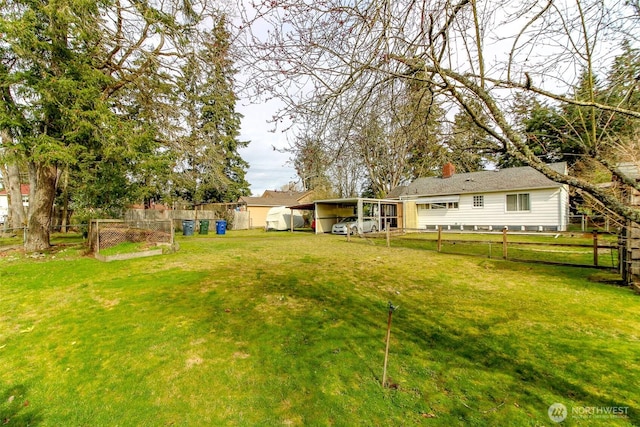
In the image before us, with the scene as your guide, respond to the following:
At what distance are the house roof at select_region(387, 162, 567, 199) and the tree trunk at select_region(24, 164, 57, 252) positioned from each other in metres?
20.0

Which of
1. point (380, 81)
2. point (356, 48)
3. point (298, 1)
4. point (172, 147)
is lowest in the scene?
point (380, 81)

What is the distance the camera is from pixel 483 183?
1792 cm

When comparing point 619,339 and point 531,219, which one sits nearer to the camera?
point 619,339

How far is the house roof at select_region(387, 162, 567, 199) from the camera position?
15969 mm

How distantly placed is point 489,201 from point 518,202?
1.53m

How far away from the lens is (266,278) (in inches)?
252

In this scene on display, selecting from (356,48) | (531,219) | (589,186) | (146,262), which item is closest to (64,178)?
(146,262)

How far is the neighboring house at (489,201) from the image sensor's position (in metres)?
15.3

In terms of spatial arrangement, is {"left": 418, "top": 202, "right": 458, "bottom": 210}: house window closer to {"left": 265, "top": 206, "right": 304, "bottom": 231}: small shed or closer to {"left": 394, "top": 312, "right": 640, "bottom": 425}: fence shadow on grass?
{"left": 265, "top": 206, "right": 304, "bottom": 231}: small shed

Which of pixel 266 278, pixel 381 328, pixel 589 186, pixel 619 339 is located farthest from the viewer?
pixel 266 278

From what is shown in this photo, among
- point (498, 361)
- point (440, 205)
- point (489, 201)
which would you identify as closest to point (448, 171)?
point (440, 205)

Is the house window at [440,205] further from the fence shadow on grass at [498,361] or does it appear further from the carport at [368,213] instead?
the fence shadow on grass at [498,361]

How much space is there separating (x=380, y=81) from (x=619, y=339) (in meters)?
4.51

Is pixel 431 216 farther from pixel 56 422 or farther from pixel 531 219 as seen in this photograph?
pixel 56 422
